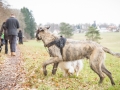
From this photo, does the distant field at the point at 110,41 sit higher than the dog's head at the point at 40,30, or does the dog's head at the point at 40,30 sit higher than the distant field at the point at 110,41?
the dog's head at the point at 40,30

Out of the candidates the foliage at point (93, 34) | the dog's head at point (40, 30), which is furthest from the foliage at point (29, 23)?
the dog's head at point (40, 30)

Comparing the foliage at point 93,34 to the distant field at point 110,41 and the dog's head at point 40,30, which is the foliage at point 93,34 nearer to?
the distant field at point 110,41

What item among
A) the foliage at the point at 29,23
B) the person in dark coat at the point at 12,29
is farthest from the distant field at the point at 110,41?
the person in dark coat at the point at 12,29

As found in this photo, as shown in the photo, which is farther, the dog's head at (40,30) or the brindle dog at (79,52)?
the dog's head at (40,30)

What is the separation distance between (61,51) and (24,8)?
9322 centimetres

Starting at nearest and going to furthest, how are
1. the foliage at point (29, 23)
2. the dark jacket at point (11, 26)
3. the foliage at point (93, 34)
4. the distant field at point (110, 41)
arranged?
the dark jacket at point (11, 26) < the distant field at point (110, 41) < the foliage at point (93, 34) < the foliage at point (29, 23)

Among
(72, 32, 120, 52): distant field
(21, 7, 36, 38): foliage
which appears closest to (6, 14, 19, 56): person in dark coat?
(72, 32, 120, 52): distant field

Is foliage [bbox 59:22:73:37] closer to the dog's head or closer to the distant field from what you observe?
the distant field

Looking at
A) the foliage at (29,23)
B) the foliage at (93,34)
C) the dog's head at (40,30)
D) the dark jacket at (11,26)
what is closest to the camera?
the dog's head at (40,30)

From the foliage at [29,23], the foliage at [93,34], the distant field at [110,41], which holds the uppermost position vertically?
the foliage at [29,23]

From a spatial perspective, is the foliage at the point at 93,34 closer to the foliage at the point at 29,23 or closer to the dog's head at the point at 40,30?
the foliage at the point at 29,23

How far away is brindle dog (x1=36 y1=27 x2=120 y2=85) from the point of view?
291 inches

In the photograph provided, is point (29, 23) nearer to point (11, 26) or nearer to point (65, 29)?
point (65, 29)

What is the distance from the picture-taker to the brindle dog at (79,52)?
739 cm
